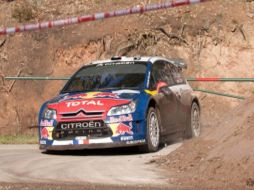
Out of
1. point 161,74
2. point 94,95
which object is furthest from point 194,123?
point 94,95

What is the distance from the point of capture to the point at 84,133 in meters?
12.5

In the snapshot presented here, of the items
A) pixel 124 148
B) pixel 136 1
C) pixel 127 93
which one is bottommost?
pixel 124 148

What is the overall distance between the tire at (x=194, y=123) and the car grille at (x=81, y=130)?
2814mm

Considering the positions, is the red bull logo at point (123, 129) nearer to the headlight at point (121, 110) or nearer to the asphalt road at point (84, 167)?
the headlight at point (121, 110)

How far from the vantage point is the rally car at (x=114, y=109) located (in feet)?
40.7

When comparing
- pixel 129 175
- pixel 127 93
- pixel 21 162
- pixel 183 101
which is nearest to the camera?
pixel 129 175

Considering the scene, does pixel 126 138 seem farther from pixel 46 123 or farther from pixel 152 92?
pixel 46 123

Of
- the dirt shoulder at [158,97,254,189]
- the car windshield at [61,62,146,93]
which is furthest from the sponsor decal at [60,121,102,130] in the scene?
the dirt shoulder at [158,97,254,189]

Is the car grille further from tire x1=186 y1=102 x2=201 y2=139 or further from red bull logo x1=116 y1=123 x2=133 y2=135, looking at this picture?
tire x1=186 y1=102 x2=201 y2=139

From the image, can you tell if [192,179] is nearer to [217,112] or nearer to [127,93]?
[127,93]

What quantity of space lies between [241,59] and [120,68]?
29.9 ft

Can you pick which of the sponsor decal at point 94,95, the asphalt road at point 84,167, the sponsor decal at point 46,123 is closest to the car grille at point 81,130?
the sponsor decal at point 46,123

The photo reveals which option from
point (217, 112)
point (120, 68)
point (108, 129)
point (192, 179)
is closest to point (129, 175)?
point (192, 179)

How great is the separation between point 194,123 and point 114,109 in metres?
3.24
